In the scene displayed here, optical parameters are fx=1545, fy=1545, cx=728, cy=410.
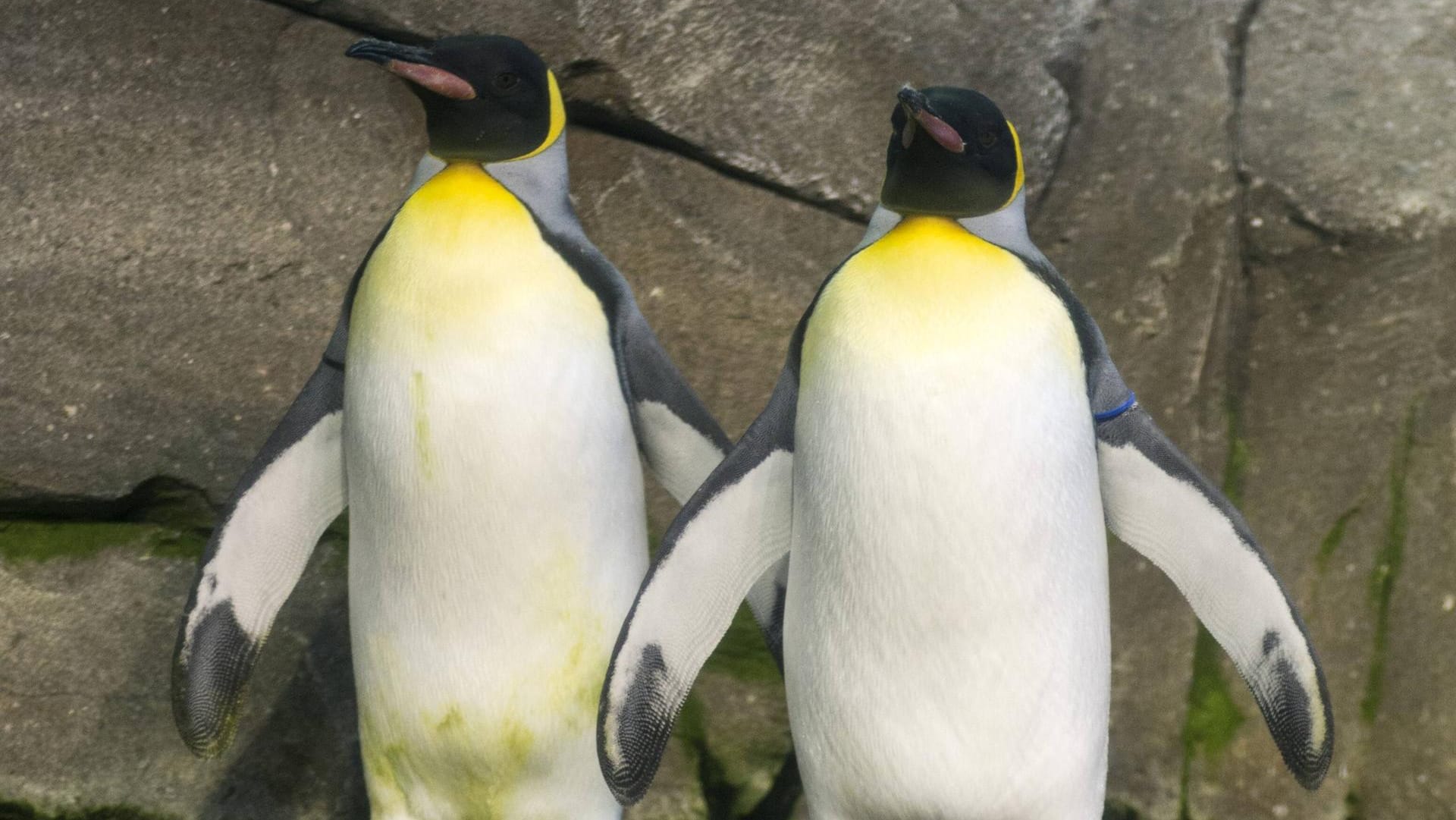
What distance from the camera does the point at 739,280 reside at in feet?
9.31

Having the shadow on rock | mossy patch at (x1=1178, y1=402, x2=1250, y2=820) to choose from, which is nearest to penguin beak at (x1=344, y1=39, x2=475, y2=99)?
the shadow on rock

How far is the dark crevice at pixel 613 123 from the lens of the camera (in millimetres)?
2740

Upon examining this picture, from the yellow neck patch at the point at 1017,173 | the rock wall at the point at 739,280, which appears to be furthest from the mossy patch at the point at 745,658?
the yellow neck patch at the point at 1017,173

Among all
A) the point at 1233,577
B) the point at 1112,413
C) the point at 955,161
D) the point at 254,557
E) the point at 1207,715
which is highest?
the point at 955,161

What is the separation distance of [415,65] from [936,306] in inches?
30.8

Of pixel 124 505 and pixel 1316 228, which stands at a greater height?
pixel 1316 228

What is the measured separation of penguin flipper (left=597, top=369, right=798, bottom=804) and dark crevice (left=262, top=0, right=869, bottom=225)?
840mm

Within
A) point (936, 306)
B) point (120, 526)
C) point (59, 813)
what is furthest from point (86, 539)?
point (936, 306)

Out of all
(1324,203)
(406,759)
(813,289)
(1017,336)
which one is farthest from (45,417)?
(1324,203)

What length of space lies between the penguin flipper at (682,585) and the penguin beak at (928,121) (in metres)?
0.38

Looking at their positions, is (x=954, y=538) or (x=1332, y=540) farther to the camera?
(x=1332, y=540)

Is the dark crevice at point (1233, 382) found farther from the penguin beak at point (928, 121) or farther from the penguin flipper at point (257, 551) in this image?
the penguin flipper at point (257, 551)

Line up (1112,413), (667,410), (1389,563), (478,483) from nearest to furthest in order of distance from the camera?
(1112,413) → (478,483) → (667,410) → (1389,563)

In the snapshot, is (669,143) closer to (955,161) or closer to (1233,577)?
(955,161)
